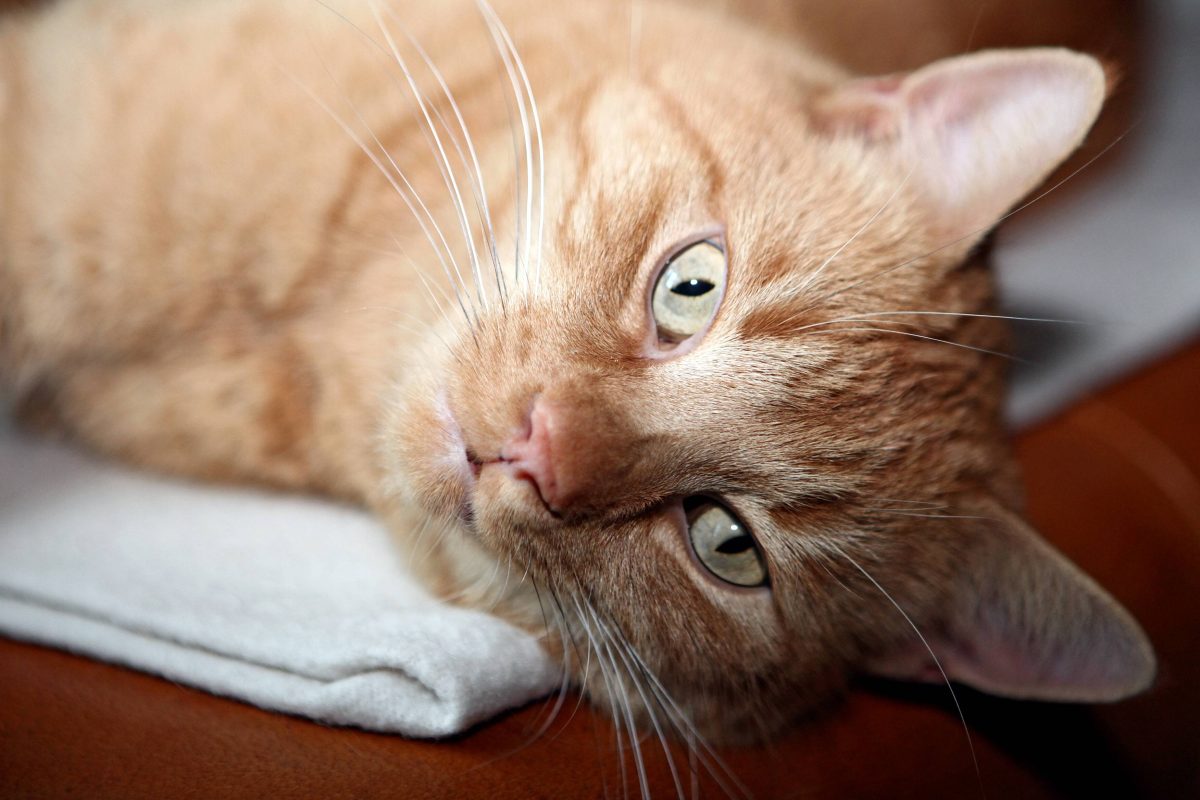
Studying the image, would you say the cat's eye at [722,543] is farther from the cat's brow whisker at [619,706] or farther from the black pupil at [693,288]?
the black pupil at [693,288]

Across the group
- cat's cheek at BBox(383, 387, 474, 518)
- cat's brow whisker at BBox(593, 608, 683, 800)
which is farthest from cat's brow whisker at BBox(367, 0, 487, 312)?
cat's brow whisker at BBox(593, 608, 683, 800)

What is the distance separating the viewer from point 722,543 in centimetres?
148

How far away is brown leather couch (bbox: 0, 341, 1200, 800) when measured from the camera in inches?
46.8

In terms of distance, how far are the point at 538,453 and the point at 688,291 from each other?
0.39m

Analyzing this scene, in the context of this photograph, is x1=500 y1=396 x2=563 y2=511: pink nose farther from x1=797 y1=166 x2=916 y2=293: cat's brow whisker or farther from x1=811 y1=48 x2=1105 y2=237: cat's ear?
x1=811 y1=48 x2=1105 y2=237: cat's ear

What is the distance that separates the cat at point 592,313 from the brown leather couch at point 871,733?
106 mm

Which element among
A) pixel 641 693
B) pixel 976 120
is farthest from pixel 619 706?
pixel 976 120

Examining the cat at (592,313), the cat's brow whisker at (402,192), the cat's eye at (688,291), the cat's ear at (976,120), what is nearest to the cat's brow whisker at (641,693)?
the cat at (592,313)

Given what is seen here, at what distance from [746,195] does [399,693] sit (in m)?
0.97

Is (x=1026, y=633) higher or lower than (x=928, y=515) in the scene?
lower

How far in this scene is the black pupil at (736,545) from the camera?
148 cm

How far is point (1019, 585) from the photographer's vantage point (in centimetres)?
161

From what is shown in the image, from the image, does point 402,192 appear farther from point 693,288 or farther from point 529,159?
point 693,288

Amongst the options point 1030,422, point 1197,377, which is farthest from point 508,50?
point 1197,377
